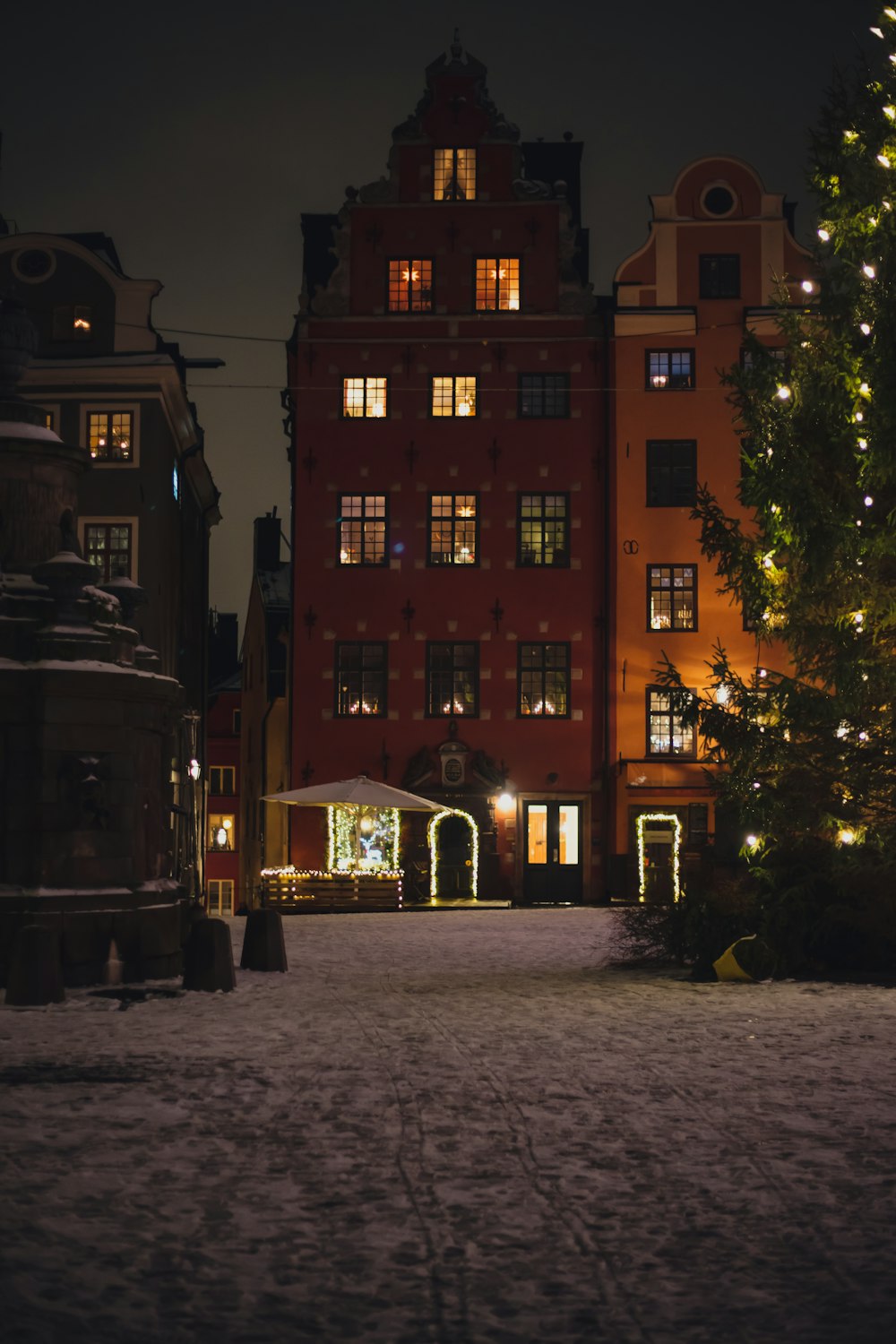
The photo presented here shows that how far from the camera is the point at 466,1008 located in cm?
1412

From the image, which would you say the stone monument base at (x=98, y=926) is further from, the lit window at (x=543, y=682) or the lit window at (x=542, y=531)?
the lit window at (x=542, y=531)

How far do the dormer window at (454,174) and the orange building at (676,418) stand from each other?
12.5ft

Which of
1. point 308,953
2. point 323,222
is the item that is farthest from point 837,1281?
point 323,222

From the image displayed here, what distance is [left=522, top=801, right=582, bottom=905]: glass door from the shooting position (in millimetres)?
37688

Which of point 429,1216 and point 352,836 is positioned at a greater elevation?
point 352,836

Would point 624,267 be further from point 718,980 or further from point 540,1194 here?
point 540,1194

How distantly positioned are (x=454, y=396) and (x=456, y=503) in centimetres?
229

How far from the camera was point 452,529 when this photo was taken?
38.6 metres

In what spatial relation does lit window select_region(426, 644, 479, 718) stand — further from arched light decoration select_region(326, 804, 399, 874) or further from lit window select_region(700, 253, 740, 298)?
lit window select_region(700, 253, 740, 298)

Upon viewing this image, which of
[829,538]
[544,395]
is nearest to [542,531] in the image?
[544,395]

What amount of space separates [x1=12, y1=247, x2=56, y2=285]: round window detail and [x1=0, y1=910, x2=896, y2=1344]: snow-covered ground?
26380 mm

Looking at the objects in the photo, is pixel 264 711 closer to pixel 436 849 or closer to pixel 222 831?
pixel 436 849

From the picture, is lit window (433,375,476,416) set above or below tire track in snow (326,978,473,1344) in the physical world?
above

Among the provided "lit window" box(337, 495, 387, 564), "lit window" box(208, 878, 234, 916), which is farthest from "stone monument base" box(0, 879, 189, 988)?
"lit window" box(208, 878, 234, 916)
